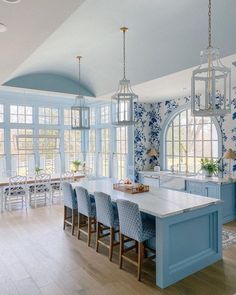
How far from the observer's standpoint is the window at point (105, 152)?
334 inches

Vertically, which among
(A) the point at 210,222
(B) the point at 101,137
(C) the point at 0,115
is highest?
(C) the point at 0,115

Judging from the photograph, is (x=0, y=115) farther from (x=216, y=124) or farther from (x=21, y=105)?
(x=216, y=124)

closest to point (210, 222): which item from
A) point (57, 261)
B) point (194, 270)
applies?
point (194, 270)

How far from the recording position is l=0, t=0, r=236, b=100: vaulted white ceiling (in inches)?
130

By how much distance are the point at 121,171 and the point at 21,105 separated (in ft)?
12.8

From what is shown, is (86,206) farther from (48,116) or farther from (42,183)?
(48,116)

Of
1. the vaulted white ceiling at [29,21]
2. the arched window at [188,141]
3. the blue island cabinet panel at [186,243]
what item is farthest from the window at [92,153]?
the blue island cabinet panel at [186,243]

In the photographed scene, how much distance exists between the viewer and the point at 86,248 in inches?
160

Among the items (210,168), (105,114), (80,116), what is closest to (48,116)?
(105,114)

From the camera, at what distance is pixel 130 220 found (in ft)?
10.4

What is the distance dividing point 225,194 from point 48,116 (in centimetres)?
624

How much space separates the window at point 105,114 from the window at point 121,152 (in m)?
0.68

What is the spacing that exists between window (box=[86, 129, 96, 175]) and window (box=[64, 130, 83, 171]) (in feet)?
1.23

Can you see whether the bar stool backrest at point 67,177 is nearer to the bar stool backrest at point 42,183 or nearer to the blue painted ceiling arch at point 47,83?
the bar stool backrest at point 42,183
